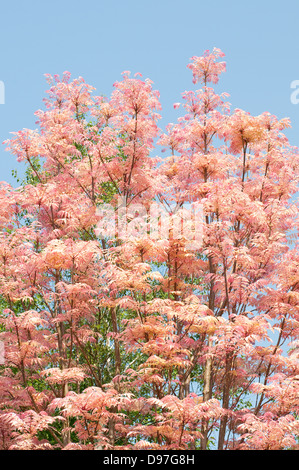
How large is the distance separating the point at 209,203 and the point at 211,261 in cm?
127

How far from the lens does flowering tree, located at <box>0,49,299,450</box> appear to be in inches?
332

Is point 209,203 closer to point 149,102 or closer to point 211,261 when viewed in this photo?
point 211,261

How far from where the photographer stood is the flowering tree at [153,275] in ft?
27.7

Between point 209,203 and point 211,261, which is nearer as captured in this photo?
point 209,203

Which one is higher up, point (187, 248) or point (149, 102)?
point (149, 102)

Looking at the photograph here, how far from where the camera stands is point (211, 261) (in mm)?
10523

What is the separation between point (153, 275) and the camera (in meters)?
8.95

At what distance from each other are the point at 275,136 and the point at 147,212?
3078mm

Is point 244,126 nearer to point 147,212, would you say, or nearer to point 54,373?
point 147,212
